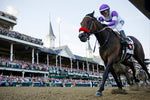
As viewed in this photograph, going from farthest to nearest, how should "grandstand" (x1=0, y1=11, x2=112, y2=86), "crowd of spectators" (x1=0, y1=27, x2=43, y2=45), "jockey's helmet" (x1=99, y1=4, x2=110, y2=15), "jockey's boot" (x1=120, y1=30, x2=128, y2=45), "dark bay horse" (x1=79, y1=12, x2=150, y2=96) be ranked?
"crowd of spectators" (x1=0, y1=27, x2=43, y2=45)
"grandstand" (x1=0, y1=11, x2=112, y2=86)
"jockey's helmet" (x1=99, y1=4, x2=110, y2=15)
"jockey's boot" (x1=120, y1=30, x2=128, y2=45)
"dark bay horse" (x1=79, y1=12, x2=150, y2=96)

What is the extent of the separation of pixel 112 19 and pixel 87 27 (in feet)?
4.03

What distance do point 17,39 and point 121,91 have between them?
85.1 feet

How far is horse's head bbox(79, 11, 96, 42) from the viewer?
5.21 meters

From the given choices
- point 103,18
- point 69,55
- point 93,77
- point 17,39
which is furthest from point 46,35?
point 103,18

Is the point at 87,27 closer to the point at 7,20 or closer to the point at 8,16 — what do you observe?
the point at 7,20

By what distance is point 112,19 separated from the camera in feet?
19.9

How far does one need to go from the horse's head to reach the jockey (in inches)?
26.8

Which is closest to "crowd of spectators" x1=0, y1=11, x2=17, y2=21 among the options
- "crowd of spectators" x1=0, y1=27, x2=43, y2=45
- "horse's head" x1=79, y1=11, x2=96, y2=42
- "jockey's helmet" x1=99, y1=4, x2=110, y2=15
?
"crowd of spectators" x1=0, y1=27, x2=43, y2=45

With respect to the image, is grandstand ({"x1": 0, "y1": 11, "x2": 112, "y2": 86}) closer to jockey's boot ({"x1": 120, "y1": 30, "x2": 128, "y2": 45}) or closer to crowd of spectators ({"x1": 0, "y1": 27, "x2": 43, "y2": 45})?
crowd of spectators ({"x1": 0, "y1": 27, "x2": 43, "y2": 45})

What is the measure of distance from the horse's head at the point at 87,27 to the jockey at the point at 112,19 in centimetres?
68

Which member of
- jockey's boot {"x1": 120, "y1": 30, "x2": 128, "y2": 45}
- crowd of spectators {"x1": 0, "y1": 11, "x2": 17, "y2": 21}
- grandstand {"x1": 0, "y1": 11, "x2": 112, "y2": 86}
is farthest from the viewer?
crowd of spectators {"x1": 0, "y1": 11, "x2": 17, "y2": 21}

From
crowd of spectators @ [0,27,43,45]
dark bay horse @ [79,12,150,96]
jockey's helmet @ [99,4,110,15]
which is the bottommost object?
dark bay horse @ [79,12,150,96]

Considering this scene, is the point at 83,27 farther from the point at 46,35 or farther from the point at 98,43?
the point at 46,35

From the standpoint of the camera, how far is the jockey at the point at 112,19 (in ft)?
19.9
